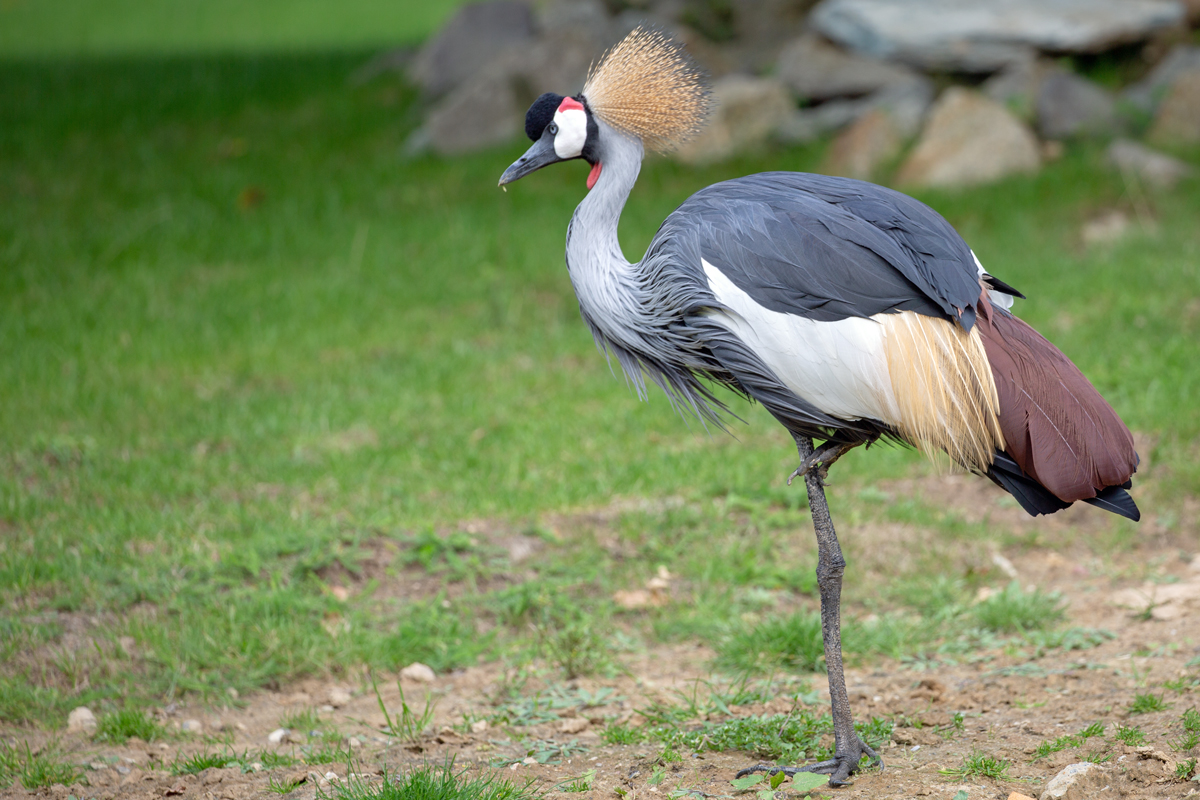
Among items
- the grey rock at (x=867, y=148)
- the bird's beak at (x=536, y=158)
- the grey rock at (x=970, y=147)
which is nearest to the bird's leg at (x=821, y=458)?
the bird's beak at (x=536, y=158)

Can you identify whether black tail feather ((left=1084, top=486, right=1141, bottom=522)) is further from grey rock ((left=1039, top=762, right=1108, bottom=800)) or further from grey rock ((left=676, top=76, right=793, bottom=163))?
grey rock ((left=676, top=76, right=793, bottom=163))

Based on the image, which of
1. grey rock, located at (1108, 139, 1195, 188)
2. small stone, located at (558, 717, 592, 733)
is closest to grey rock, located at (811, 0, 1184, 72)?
grey rock, located at (1108, 139, 1195, 188)

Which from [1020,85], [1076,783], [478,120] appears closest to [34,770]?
[1076,783]

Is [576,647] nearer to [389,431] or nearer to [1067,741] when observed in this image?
[1067,741]

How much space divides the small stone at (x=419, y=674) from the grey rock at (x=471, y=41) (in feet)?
31.3

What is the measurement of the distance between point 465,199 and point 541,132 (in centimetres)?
669

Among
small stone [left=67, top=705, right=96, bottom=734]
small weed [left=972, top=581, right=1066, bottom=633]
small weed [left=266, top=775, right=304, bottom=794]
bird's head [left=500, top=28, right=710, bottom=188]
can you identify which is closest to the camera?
small weed [left=266, top=775, right=304, bottom=794]

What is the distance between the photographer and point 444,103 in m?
12.3

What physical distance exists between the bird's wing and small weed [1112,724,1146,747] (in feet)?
3.99

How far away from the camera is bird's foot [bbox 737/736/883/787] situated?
3078mm

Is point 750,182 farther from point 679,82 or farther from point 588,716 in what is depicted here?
point 588,716

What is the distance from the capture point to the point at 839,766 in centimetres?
310

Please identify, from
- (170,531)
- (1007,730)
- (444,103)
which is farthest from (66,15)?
(1007,730)

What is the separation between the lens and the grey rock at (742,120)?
10.2 metres
